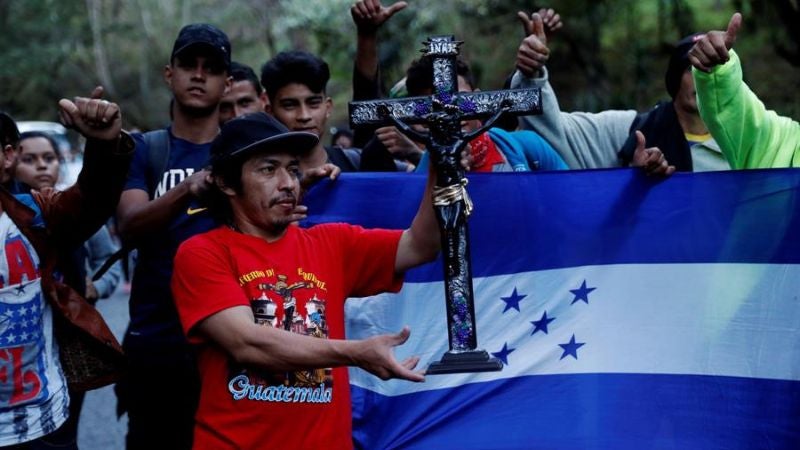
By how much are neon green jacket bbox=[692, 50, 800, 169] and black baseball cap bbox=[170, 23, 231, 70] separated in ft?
6.29

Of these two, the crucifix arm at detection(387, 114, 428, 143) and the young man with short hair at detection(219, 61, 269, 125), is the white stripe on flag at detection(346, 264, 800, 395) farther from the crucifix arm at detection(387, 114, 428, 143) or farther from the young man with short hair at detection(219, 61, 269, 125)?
the young man with short hair at detection(219, 61, 269, 125)

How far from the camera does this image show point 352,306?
5.05 metres

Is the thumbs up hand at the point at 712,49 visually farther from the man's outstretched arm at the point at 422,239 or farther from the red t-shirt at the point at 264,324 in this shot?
the red t-shirt at the point at 264,324

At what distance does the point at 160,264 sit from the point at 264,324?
1.36 meters

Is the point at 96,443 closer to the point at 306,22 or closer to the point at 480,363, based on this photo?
the point at 480,363

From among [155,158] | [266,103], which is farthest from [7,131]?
[266,103]

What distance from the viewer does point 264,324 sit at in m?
3.67

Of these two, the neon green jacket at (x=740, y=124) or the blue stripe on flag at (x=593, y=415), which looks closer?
the neon green jacket at (x=740, y=124)

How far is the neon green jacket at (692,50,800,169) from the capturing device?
4.41 meters

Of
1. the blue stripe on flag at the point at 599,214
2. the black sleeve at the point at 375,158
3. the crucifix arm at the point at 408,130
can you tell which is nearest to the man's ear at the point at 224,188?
the crucifix arm at the point at 408,130

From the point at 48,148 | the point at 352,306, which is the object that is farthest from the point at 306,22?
the point at 352,306

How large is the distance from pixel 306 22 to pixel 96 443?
59.2 feet

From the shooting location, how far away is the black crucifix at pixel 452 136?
364 centimetres

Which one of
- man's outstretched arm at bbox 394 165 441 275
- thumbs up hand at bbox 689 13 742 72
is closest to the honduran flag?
thumbs up hand at bbox 689 13 742 72
